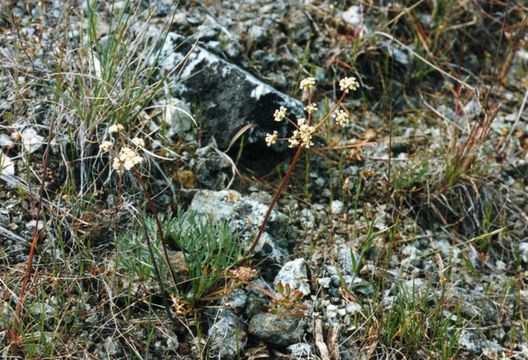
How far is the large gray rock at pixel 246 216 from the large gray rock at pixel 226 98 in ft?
1.23

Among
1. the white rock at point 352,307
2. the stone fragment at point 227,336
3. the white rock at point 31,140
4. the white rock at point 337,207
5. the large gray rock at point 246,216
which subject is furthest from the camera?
the white rock at point 337,207

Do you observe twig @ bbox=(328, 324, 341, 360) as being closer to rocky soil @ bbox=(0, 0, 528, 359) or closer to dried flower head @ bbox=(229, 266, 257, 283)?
rocky soil @ bbox=(0, 0, 528, 359)

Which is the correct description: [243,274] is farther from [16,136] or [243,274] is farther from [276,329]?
[16,136]

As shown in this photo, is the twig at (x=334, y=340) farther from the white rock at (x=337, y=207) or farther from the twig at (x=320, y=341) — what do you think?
the white rock at (x=337, y=207)

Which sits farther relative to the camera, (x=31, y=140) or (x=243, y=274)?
(x=31, y=140)

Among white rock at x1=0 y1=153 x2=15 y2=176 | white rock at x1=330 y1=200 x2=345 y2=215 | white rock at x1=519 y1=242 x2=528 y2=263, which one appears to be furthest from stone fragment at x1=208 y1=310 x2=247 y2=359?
white rock at x1=519 y1=242 x2=528 y2=263

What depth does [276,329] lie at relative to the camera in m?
2.89

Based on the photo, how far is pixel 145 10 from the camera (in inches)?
158

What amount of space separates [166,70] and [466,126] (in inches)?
67.6

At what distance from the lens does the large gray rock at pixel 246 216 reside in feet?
10.4

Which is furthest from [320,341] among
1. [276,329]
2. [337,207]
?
[337,207]

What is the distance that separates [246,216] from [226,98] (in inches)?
27.0

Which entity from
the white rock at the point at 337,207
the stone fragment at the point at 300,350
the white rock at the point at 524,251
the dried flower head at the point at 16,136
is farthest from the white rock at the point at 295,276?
the dried flower head at the point at 16,136

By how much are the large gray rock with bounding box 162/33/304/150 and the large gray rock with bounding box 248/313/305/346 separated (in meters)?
1.02
